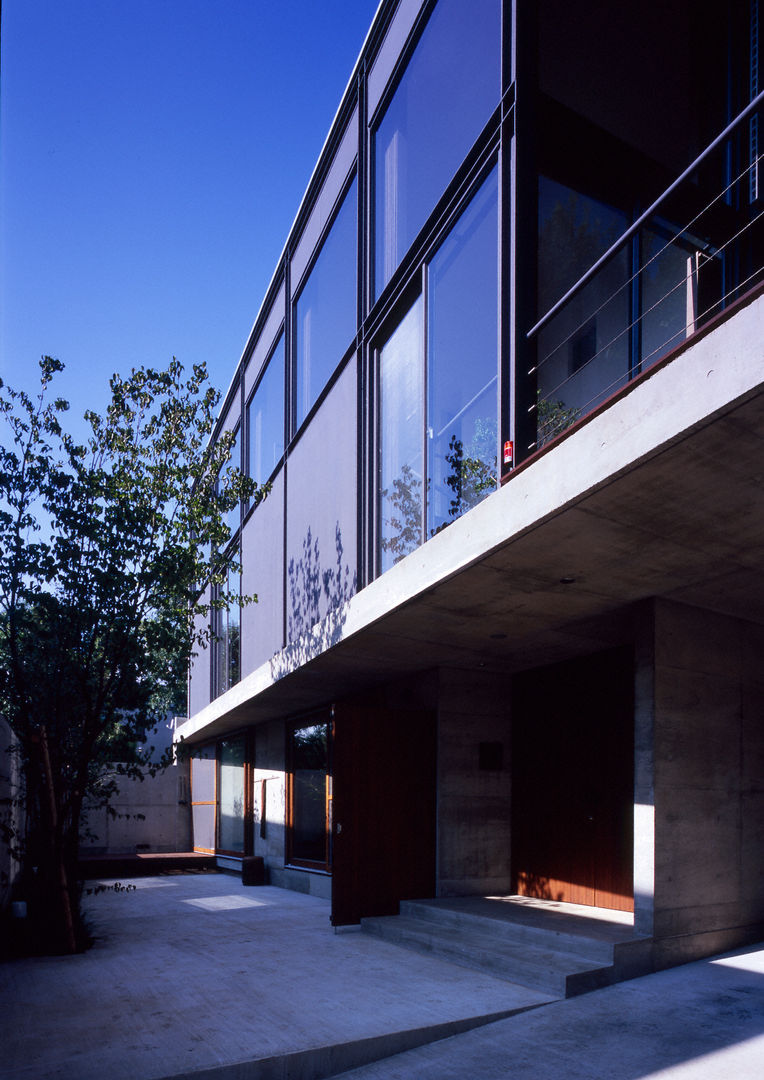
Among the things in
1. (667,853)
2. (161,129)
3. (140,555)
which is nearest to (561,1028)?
(667,853)

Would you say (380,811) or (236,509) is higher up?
(236,509)

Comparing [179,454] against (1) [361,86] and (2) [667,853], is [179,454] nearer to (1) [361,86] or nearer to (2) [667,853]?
(1) [361,86]

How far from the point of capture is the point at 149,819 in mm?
20750

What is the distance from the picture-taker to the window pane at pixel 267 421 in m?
13.9

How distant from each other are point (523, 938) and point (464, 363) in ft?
16.3

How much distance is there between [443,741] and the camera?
10.1 meters

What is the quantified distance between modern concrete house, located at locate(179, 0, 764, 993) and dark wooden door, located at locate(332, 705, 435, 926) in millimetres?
26

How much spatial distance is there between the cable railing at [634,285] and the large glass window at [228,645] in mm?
9006

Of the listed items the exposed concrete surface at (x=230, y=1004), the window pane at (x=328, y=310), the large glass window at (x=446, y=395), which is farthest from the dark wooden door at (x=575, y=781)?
the window pane at (x=328, y=310)

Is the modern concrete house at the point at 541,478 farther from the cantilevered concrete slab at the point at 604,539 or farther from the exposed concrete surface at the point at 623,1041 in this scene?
the exposed concrete surface at the point at 623,1041

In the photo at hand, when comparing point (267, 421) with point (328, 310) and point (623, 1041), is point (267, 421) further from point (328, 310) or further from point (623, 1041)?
point (623, 1041)

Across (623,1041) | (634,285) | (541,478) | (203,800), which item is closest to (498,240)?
(634,285)

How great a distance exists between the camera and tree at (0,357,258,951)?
8.63 meters

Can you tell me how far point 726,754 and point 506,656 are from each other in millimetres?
2780
